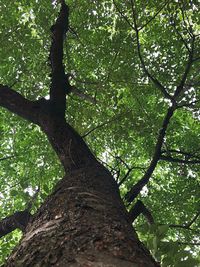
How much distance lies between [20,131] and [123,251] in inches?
296

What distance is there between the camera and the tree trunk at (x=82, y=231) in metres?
1.71

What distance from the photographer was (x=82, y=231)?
2070 millimetres

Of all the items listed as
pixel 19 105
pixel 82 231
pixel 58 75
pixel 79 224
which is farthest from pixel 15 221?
pixel 82 231

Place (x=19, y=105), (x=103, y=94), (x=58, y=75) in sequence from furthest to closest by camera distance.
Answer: (x=103, y=94)
(x=58, y=75)
(x=19, y=105)

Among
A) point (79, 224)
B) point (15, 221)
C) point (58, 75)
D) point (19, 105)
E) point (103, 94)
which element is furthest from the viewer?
point (103, 94)

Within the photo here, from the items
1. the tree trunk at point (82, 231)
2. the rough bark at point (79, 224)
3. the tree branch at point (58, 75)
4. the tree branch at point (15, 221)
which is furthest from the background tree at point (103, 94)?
the tree trunk at point (82, 231)

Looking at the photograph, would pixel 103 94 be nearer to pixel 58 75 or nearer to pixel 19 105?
Result: pixel 58 75

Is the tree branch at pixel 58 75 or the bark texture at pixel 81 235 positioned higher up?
the tree branch at pixel 58 75

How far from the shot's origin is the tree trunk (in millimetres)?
1705

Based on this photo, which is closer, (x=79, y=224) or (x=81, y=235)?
(x=81, y=235)

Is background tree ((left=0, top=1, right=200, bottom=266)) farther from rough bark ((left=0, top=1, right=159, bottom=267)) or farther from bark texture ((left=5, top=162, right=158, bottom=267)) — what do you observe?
bark texture ((left=5, top=162, right=158, bottom=267))

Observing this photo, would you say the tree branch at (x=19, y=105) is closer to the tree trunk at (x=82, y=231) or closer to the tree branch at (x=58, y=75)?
the tree branch at (x=58, y=75)

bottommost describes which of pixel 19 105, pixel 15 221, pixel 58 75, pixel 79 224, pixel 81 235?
pixel 81 235

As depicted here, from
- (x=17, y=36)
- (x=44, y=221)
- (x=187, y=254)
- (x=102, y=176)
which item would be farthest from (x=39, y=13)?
(x=187, y=254)
